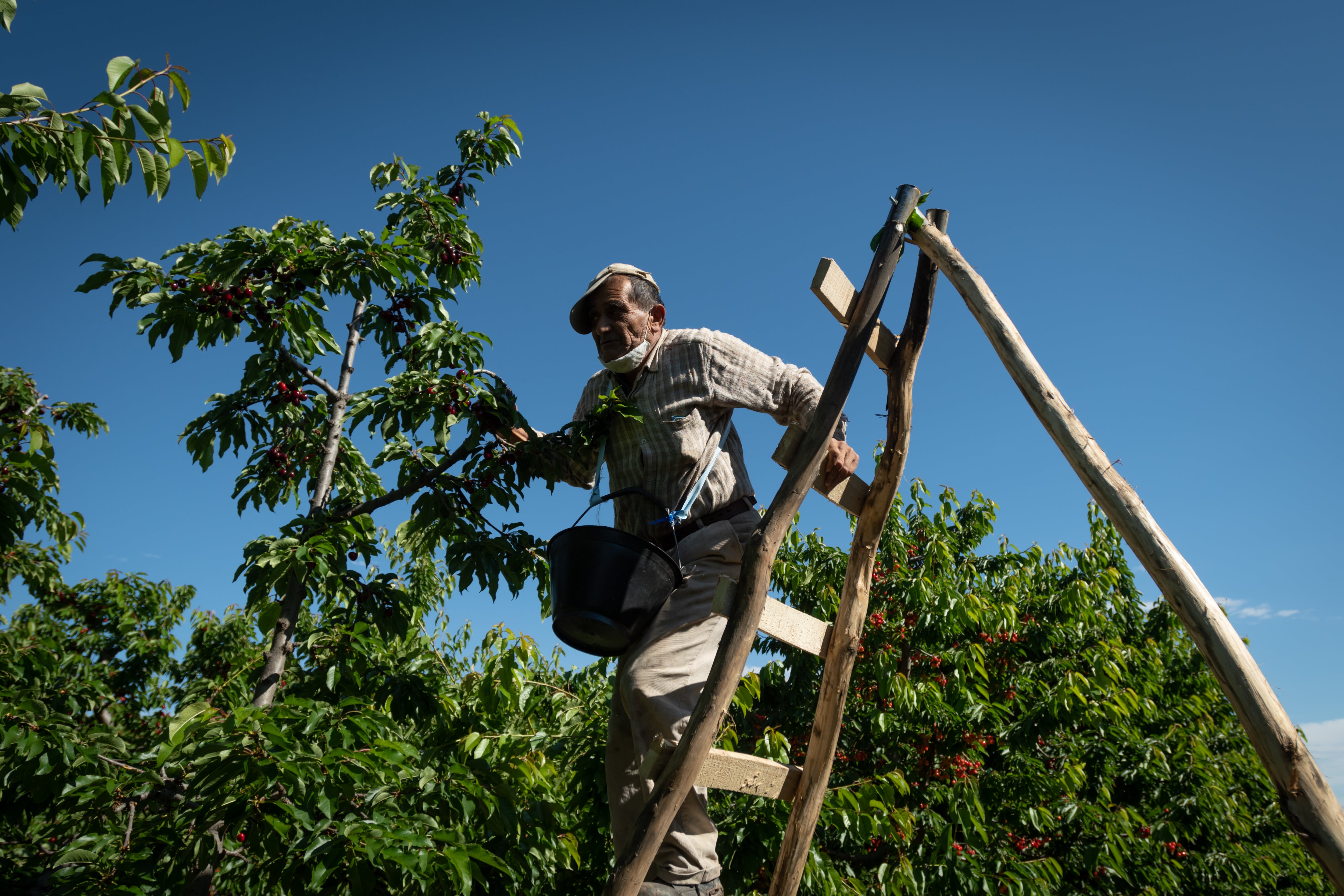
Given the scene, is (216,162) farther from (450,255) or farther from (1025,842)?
(1025,842)

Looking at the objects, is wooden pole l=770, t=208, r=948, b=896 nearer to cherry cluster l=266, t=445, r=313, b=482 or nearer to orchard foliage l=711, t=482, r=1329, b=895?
cherry cluster l=266, t=445, r=313, b=482

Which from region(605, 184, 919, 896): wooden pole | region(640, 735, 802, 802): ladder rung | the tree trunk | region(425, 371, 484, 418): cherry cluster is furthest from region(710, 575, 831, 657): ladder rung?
the tree trunk

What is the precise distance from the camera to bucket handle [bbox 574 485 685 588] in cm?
205

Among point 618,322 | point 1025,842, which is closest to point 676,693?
point 618,322

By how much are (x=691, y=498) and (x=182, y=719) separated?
1694 mm

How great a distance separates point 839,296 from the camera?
2.15 meters

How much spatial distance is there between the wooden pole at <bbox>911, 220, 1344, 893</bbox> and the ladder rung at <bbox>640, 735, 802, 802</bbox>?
1.00m

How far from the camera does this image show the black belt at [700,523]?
7.40ft

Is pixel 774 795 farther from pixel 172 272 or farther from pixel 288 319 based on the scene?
pixel 172 272

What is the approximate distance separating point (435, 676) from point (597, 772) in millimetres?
1781

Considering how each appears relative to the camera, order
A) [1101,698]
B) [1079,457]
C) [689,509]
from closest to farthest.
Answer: [1079,457] → [689,509] → [1101,698]

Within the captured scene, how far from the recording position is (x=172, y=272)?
2.75 meters

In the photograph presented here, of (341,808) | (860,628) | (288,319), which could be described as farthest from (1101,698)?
(288,319)

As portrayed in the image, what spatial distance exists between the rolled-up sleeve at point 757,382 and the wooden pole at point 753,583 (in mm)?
285
